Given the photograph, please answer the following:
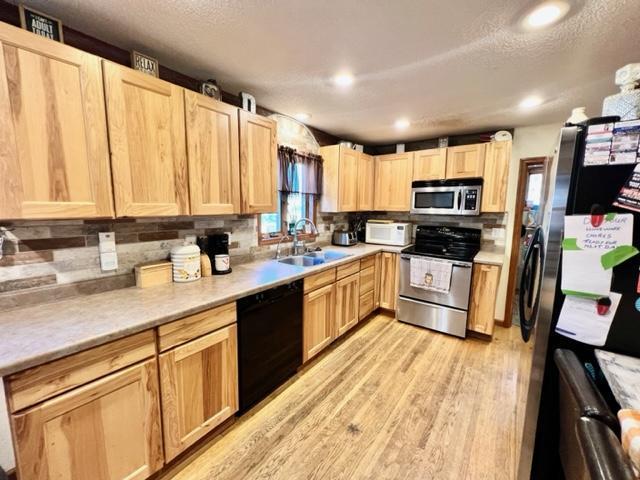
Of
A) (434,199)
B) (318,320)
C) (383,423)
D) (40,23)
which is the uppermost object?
(40,23)

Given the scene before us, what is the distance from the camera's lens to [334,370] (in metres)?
2.39

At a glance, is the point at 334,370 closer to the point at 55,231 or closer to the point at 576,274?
the point at 576,274

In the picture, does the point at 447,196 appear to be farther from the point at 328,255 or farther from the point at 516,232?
the point at 328,255

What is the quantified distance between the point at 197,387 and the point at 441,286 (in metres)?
2.52

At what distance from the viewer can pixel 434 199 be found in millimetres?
3279

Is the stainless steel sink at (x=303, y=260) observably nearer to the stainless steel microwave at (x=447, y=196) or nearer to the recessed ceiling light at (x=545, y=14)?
the stainless steel microwave at (x=447, y=196)

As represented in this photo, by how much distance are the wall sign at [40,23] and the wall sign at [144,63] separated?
307 mm

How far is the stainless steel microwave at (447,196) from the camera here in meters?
3.02

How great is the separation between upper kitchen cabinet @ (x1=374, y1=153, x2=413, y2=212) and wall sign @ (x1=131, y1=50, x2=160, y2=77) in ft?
9.20

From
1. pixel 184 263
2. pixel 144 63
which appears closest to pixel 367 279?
pixel 184 263

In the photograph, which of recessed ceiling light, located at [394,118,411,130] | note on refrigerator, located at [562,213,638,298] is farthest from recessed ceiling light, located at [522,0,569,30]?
recessed ceiling light, located at [394,118,411,130]

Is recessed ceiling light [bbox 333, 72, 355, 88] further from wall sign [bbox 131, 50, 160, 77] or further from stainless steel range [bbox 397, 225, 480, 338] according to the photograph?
stainless steel range [bbox 397, 225, 480, 338]

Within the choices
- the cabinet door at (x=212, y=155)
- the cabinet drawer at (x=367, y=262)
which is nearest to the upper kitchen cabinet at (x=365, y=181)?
the cabinet drawer at (x=367, y=262)

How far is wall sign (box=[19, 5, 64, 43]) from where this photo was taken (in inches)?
45.2
